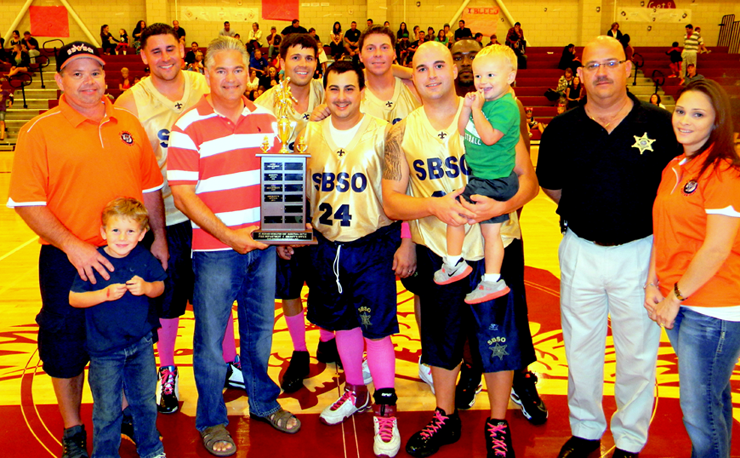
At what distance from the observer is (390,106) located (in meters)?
4.30

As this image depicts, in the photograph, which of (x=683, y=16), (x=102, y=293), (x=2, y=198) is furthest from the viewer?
(x=683, y=16)

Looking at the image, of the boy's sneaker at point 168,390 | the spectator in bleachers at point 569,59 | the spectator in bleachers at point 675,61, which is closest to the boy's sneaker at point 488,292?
the boy's sneaker at point 168,390

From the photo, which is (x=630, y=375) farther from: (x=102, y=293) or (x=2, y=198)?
(x=2, y=198)

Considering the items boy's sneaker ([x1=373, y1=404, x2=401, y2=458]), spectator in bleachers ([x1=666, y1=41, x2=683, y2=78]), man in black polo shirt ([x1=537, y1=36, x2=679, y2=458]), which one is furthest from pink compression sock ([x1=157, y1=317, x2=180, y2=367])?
spectator in bleachers ([x1=666, y1=41, x2=683, y2=78])

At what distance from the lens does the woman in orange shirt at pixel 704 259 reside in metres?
2.60

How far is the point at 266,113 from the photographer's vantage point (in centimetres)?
354

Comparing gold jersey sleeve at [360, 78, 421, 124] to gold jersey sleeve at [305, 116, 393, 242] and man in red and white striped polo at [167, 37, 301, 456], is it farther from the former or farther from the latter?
man in red and white striped polo at [167, 37, 301, 456]

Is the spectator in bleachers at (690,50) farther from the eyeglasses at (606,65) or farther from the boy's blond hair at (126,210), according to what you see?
the boy's blond hair at (126,210)

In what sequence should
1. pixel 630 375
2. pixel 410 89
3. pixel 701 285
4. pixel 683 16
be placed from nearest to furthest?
pixel 701 285, pixel 630 375, pixel 410 89, pixel 683 16

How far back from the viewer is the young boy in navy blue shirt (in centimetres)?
299

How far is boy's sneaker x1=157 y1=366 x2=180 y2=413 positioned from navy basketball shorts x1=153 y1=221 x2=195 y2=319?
0.36 metres

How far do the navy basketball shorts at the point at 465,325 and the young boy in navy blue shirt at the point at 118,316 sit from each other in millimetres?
1412

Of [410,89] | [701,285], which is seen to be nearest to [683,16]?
[410,89]

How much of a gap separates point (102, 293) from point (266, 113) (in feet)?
4.32
